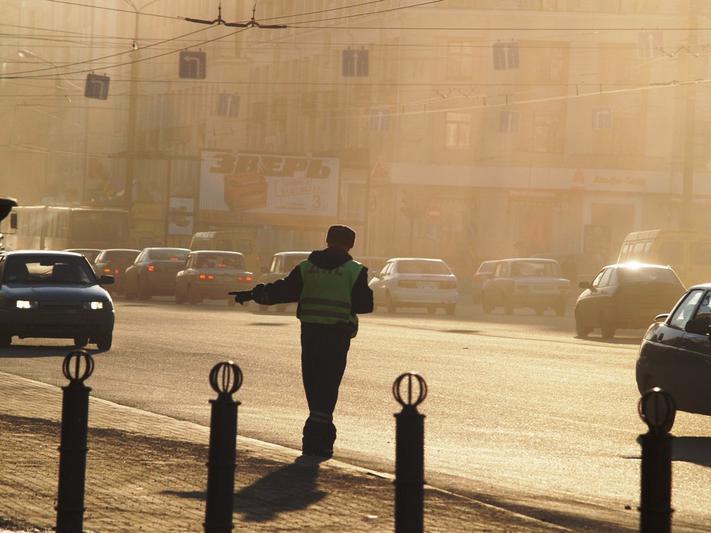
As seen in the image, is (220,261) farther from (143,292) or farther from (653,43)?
(653,43)

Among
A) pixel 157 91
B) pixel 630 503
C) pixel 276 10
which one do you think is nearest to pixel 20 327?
pixel 630 503

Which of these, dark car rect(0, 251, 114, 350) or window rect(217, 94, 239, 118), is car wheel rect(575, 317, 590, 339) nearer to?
dark car rect(0, 251, 114, 350)

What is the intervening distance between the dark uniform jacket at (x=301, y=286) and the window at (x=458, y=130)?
64.9 m

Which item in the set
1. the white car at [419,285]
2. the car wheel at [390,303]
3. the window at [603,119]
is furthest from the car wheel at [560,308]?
the window at [603,119]

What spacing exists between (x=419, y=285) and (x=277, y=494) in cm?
3308

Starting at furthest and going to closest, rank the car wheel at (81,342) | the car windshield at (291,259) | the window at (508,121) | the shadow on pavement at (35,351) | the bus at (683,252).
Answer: the window at (508,121) → the car windshield at (291,259) → the bus at (683,252) → the car wheel at (81,342) → the shadow on pavement at (35,351)

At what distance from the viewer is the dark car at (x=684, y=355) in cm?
1479

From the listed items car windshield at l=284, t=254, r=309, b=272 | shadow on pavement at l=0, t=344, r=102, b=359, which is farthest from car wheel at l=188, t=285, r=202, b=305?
shadow on pavement at l=0, t=344, r=102, b=359

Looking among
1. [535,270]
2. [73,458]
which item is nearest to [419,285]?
[535,270]

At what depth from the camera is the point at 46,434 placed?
40.5 feet

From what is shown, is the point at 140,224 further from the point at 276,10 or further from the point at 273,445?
the point at 273,445

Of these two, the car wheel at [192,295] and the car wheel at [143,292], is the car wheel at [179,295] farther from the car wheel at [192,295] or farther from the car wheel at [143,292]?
the car wheel at [143,292]

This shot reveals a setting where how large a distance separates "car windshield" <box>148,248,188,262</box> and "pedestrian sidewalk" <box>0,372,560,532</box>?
33.5m

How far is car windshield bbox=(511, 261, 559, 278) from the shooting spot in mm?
45125
